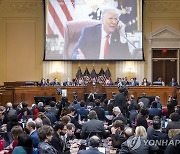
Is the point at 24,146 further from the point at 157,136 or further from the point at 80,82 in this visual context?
the point at 80,82

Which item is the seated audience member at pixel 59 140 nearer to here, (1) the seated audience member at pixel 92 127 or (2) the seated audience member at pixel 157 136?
(2) the seated audience member at pixel 157 136

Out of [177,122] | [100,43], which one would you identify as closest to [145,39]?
[100,43]

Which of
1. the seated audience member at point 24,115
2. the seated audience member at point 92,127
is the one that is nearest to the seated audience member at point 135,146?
the seated audience member at point 92,127

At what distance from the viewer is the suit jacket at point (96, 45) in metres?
23.3

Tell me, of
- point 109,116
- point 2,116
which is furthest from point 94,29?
point 2,116

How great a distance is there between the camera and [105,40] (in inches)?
922

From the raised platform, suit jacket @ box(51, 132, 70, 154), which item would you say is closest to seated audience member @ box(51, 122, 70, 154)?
suit jacket @ box(51, 132, 70, 154)

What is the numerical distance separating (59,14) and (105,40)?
10.6ft

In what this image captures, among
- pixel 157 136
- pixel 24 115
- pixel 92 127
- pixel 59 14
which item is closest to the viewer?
pixel 157 136

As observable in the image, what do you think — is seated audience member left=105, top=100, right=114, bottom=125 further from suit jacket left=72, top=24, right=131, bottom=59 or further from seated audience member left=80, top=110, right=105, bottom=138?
suit jacket left=72, top=24, right=131, bottom=59

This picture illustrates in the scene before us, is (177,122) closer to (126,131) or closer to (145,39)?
(126,131)

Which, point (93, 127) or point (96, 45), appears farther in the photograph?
point (96, 45)

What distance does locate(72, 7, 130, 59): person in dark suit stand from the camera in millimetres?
23344

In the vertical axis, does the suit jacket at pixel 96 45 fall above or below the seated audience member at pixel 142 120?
above
